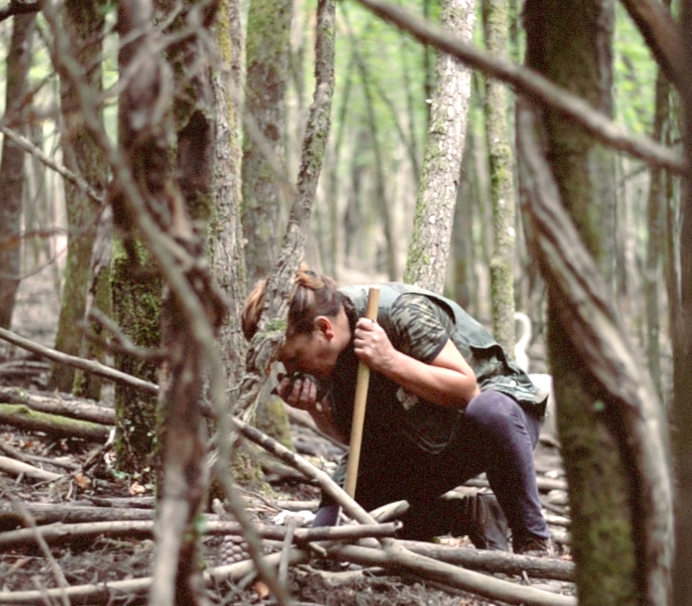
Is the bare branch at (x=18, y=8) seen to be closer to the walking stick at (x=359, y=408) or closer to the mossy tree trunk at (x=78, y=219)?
the walking stick at (x=359, y=408)

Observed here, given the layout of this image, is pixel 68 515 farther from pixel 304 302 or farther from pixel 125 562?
pixel 304 302

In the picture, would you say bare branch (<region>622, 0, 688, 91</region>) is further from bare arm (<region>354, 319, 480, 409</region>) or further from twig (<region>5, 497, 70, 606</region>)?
bare arm (<region>354, 319, 480, 409</region>)

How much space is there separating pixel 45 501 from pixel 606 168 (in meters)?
2.71

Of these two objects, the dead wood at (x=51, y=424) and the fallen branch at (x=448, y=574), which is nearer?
the fallen branch at (x=448, y=574)

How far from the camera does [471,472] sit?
4.24 m

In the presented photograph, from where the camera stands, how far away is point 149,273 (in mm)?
1918

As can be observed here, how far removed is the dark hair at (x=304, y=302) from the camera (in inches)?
142

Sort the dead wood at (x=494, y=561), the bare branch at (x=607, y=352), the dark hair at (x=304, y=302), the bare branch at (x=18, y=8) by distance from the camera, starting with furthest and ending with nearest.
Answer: the dark hair at (x=304, y=302) → the bare branch at (x=18, y=8) → the dead wood at (x=494, y=561) → the bare branch at (x=607, y=352)

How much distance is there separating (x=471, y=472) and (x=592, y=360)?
2.53 meters

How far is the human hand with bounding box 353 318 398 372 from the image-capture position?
376 centimetres

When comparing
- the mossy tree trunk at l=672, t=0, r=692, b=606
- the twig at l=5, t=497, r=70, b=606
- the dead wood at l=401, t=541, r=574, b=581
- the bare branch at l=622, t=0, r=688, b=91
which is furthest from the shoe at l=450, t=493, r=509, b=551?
the bare branch at l=622, t=0, r=688, b=91

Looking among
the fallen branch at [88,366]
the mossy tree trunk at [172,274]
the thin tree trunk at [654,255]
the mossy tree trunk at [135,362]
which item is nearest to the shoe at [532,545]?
the mossy tree trunk at [135,362]

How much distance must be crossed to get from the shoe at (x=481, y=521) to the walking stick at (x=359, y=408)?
0.76m

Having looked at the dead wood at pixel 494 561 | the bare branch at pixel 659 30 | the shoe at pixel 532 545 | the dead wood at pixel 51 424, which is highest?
the bare branch at pixel 659 30
